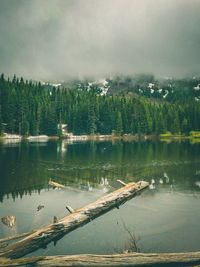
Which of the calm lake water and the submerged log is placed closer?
the calm lake water

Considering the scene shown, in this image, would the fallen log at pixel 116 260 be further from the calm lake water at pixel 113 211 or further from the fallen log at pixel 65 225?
the calm lake water at pixel 113 211

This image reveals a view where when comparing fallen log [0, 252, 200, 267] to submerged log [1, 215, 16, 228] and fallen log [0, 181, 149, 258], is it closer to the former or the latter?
fallen log [0, 181, 149, 258]

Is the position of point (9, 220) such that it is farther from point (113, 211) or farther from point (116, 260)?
point (116, 260)

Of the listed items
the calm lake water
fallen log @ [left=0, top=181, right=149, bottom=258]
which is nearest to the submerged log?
the calm lake water

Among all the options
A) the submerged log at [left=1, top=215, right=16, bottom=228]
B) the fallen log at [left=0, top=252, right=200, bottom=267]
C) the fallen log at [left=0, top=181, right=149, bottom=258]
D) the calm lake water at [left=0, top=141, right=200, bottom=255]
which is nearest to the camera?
the fallen log at [left=0, top=252, right=200, bottom=267]

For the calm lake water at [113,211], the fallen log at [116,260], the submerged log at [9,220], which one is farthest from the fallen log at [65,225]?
the submerged log at [9,220]

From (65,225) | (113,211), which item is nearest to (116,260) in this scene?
(65,225)

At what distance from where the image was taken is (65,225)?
2597 cm

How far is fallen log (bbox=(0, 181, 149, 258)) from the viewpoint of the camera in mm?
21469

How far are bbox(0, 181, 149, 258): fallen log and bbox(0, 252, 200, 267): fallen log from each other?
6.74ft

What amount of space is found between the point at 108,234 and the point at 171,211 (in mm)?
8712

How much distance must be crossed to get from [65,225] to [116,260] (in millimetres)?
7769

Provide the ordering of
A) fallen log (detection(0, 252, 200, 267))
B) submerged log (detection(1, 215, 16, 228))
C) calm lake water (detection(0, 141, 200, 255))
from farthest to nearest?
submerged log (detection(1, 215, 16, 228)) < calm lake water (detection(0, 141, 200, 255)) < fallen log (detection(0, 252, 200, 267))

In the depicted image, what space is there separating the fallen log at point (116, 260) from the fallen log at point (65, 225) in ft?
6.74
